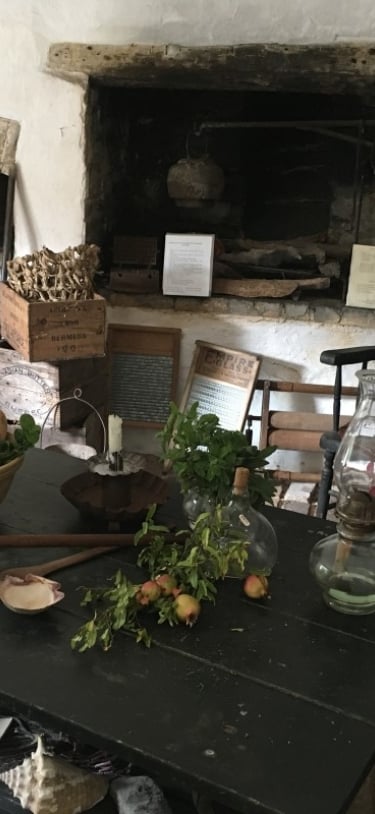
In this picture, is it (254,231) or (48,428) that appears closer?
(48,428)

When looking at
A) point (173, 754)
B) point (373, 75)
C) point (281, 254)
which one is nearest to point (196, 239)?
point (281, 254)

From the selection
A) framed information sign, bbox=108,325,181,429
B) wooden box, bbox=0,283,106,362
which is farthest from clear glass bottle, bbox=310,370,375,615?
framed information sign, bbox=108,325,181,429

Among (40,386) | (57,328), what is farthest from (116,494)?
(40,386)

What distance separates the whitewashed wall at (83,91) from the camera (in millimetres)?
2770

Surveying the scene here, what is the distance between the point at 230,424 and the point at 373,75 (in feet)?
4.52

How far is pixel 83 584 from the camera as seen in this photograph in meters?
1.42

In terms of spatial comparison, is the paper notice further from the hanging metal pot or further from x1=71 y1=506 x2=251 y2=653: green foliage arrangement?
x1=71 y1=506 x2=251 y2=653: green foliage arrangement

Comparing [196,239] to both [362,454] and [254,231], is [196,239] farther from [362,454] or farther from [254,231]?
[362,454]

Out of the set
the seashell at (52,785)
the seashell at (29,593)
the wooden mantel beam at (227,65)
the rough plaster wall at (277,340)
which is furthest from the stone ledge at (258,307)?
the seashell at (52,785)

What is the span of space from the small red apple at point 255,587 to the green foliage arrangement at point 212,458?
0.53 ft

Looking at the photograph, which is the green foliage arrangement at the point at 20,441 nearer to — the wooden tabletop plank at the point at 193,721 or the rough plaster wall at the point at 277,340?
the wooden tabletop plank at the point at 193,721

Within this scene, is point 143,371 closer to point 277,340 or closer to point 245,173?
point 277,340

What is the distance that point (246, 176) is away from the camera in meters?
3.66

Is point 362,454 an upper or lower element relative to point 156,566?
upper
